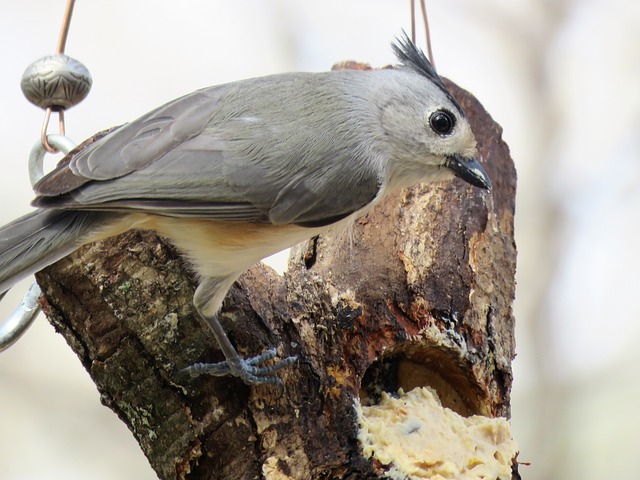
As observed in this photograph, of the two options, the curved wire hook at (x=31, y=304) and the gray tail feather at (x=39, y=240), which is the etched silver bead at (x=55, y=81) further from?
the gray tail feather at (x=39, y=240)

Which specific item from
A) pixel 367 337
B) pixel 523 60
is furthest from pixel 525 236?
pixel 367 337

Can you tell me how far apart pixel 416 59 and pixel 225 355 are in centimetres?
94

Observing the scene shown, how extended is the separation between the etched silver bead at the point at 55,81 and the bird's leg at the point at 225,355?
1.94 feet

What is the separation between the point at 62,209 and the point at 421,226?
3.02 ft

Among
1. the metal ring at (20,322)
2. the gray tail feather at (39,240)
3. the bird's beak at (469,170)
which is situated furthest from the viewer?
the bird's beak at (469,170)

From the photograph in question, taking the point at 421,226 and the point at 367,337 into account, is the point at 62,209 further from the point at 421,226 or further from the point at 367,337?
the point at 421,226

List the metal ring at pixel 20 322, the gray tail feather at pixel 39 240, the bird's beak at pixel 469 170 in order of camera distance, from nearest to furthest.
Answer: the gray tail feather at pixel 39 240, the metal ring at pixel 20 322, the bird's beak at pixel 469 170

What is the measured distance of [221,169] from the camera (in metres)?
1.87

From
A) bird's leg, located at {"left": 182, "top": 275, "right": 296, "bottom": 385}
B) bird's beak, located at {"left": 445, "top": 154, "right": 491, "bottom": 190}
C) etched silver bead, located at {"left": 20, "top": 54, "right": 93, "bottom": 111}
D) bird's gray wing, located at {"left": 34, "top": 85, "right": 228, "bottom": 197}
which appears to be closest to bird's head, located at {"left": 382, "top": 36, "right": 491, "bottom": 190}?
bird's beak, located at {"left": 445, "top": 154, "right": 491, "bottom": 190}

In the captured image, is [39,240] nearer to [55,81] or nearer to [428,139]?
[55,81]

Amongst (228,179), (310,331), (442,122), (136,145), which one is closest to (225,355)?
(310,331)

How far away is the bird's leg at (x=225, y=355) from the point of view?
5.81 ft

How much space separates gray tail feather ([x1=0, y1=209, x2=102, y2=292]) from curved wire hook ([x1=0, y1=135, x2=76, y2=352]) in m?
0.13

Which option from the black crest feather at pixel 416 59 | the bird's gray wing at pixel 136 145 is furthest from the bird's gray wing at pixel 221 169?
the black crest feather at pixel 416 59
